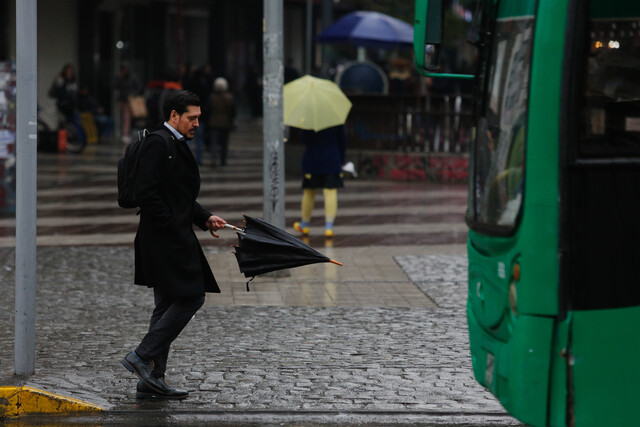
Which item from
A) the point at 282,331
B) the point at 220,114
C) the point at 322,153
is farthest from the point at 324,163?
the point at 220,114

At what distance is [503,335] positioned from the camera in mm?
5023

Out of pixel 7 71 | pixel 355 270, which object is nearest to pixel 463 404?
pixel 355 270

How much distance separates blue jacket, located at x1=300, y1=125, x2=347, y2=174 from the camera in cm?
1266

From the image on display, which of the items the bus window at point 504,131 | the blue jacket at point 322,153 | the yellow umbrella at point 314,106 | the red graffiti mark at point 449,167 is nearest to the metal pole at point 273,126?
the yellow umbrella at point 314,106

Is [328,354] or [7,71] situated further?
[7,71]

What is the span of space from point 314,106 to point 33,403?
6495 millimetres

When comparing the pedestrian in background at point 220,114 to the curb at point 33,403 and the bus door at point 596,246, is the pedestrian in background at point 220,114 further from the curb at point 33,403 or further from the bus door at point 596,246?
the bus door at point 596,246

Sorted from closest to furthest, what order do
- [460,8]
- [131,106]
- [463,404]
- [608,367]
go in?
[608,367], [463,404], [131,106], [460,8]

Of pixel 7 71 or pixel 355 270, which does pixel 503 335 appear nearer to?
pixel 355 270

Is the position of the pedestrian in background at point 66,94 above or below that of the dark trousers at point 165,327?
above

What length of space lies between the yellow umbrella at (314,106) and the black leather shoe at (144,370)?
5839mm

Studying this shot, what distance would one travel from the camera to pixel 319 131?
12711mm

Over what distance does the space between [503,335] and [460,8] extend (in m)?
40.4

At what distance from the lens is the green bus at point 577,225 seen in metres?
4.73
